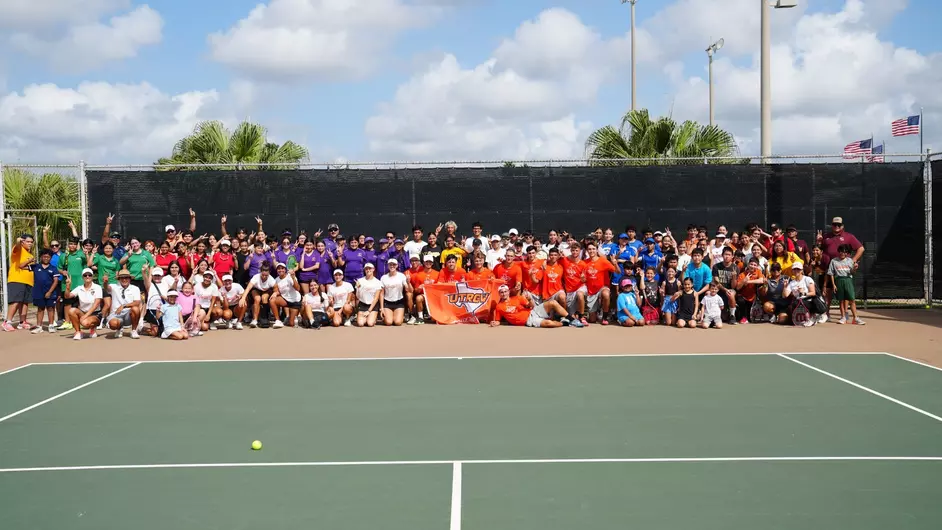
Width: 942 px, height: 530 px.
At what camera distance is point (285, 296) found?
14.3m

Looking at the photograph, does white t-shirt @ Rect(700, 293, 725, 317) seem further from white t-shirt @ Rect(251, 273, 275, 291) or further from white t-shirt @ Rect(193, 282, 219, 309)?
white t-shirt @ Rect(193, 282, 219, 309)

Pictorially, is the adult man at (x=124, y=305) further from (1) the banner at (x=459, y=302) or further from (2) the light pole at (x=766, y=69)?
(2) the light pole at (x=766, y=69)

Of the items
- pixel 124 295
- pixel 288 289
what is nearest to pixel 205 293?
pixel 124 295

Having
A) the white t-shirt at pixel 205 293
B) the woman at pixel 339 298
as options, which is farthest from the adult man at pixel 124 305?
the woman at pixel 339 298

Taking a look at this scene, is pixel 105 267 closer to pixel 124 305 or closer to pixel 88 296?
pixel 88 296

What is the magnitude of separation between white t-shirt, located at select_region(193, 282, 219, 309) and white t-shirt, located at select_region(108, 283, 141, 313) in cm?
91

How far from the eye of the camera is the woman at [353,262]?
14.7 m

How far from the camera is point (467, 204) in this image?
16.2 meters

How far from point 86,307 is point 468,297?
6.32 metres

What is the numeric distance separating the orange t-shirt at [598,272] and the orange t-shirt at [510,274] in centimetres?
118

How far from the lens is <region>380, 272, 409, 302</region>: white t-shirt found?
14.4 metres

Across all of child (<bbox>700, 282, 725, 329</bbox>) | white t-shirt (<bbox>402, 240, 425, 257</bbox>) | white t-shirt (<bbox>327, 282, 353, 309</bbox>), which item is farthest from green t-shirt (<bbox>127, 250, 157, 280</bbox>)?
child (<bbox>700, 282, 725, 329</bbox>)

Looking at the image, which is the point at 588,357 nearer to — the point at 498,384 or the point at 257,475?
the point at 498,384

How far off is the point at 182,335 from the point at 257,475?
7.81 metres
